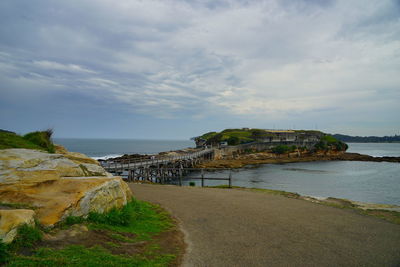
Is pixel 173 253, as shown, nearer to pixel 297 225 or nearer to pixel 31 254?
pixel 31 254

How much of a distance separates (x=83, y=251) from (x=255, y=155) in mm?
83415

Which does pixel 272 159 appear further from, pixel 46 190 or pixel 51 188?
pixel 46 190

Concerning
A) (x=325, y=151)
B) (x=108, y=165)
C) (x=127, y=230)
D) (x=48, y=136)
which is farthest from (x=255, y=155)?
(x=127, y=230)

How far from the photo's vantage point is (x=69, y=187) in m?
7.73

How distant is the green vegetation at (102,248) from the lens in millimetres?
4676

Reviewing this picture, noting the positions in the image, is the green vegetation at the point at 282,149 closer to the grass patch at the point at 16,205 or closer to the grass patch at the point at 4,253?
the grass patch at the point at 16,205

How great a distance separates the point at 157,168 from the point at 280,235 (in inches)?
1035

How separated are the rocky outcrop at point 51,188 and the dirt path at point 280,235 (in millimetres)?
3166

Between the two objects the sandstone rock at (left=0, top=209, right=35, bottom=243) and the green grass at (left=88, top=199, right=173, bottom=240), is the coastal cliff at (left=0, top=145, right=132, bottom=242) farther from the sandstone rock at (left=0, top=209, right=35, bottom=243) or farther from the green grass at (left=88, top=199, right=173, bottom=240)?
the green grass at (left=88, top=199, right=173, bottom=240)

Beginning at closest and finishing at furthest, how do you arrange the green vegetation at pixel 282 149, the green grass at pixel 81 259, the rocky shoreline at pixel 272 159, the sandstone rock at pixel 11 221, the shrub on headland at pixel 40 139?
the green grass at pixel 81 259, the sandstone rock at pixel 11 221, the shrub on headland at pixel 40 139, the rocky shoreline at pixel 272 159, the green vegetation at pixel 282 149

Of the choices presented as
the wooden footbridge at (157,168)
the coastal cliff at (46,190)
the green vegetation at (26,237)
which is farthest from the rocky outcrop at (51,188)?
the wooden footbridge at (157,168)

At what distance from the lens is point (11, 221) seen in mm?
5230

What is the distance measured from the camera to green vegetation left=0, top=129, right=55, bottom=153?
12861 millimetres

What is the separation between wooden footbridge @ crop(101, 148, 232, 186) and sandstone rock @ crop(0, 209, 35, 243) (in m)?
15.6
